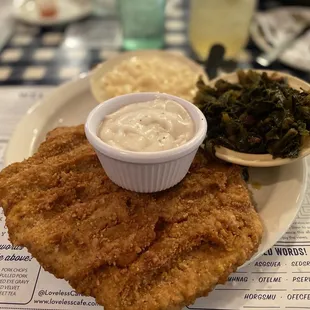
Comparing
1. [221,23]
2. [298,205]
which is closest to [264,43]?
[221,23]

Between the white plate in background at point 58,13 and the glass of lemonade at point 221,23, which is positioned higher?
the glass of lemonade at point 221,23

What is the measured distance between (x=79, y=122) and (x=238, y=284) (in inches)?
49.7

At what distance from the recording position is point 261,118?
6.16 ft

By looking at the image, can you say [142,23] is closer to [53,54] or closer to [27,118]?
[53,54]

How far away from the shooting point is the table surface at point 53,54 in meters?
2.87

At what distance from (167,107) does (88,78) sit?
3.16 feet

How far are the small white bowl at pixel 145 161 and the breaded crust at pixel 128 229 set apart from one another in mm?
62

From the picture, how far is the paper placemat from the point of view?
1468 millimetres

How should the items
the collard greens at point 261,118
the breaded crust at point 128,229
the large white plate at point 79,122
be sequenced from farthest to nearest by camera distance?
the collard greens at point 261,118, the large white plate at point 79,122, the breaded crust at point 128,229

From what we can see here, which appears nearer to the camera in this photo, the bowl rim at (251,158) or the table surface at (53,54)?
the bowl rim at (251,158)

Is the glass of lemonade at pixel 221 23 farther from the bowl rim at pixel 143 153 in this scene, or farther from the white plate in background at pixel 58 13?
the bowl rim at pixel 143 153

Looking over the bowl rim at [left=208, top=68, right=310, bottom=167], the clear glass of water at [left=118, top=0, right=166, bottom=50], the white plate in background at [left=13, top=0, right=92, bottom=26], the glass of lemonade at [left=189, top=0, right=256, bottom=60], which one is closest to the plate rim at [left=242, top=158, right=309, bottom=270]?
the bowl rim at [left=208, top=68, right=310, bottom=167]

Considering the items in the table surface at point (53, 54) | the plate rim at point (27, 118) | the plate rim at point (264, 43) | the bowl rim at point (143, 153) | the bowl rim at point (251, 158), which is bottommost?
the table surface at point (53, 54)

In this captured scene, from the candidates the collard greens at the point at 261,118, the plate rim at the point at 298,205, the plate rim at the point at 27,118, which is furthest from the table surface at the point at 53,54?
the plate rim at the point at 298,205
